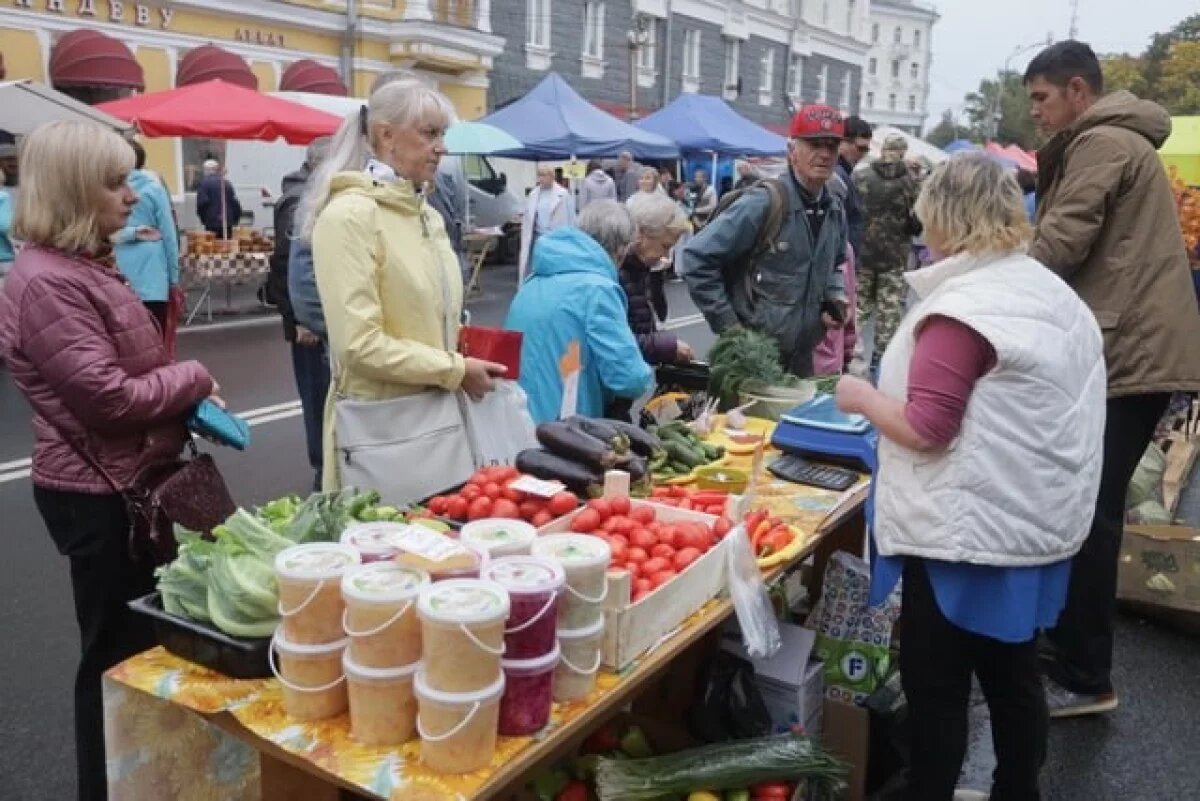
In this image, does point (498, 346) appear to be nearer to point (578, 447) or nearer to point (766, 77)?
point (578, 447)

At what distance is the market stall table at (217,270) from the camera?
11508 millimetres

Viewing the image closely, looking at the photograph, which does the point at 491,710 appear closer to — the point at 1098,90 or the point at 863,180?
the point at 1098,90

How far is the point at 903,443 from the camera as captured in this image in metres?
2.45

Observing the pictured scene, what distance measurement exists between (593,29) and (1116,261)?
28002 mm

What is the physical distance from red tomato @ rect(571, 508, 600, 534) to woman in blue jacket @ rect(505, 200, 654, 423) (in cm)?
112

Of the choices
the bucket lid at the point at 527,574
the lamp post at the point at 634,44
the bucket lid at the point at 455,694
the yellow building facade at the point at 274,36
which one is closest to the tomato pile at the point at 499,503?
the bucket lid at the point at 527,574

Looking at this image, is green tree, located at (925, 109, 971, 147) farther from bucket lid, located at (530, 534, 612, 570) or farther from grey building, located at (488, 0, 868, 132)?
bucket lid, located at (530, 534, 612, 570)

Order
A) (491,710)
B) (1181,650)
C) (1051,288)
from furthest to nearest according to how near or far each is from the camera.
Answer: (1181,650) → (1051,288) → (491,710)

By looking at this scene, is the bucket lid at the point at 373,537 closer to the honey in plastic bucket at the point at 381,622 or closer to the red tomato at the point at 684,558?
the honey in plastic bucket at the point at 381,622

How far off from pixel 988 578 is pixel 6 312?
7.72 ft

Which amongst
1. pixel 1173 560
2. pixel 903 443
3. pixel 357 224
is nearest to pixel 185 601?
pixel 357 224

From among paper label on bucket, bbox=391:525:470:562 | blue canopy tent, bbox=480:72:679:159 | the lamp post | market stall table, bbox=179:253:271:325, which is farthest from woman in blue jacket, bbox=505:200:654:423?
the lamp post

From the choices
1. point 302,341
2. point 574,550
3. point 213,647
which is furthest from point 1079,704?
point 302,341

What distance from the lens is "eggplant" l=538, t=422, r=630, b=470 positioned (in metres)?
3.08
